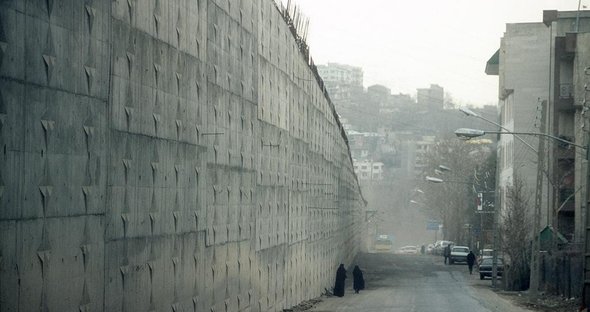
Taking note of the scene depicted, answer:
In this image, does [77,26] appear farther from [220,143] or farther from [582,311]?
[582,311]

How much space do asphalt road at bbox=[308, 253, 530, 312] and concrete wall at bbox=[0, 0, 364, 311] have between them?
23.8 feet

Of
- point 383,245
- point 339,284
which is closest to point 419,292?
point 339,284

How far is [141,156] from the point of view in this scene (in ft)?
60.5

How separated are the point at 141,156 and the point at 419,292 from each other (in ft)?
115

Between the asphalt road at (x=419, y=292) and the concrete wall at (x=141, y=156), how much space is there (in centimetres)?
726

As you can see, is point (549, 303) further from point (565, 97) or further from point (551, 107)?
point (565, 97)

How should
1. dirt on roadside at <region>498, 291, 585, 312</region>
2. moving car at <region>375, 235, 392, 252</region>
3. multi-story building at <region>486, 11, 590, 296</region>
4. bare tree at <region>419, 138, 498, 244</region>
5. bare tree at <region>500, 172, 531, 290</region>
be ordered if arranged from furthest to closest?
moving car at <region>375, 235, 392, 252</region> → bare tree at <region>419, 138, 498, 244</region> → multi-story building at <region>486, 11, 590, 296</region> → bare tree at <region>500, 172, 531, 290</region> → dirt on roadside at <region>498, 291, 585, 312</region>

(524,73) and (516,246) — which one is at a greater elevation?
(524,73)

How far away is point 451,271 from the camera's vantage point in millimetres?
78562

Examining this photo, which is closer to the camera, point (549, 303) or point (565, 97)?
point (549, 303)

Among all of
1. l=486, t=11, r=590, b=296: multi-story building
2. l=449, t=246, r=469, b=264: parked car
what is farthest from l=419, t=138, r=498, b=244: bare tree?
l=486, t=11, r=590, b=296: multi-story building

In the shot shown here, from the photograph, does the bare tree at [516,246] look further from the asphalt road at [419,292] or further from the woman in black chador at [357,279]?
the woman in black chador at [357,279]

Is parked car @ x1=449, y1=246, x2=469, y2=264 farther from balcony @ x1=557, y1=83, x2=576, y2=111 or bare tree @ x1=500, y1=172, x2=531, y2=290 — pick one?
bare tree @ x1=500, y1=172, x2=531, y2=290

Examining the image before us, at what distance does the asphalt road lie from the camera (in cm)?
4141
